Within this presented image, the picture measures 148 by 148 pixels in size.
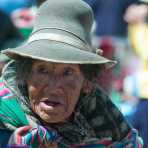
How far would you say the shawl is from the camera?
4.43 m

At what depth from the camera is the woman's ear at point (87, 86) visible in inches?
183

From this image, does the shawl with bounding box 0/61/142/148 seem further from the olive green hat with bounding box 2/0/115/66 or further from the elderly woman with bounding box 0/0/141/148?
the olive green hat with bounding box 2/0/115/66

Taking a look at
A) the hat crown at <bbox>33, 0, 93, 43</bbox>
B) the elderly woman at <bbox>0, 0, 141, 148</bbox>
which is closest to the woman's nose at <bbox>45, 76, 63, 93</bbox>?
the elderly woman at <bbox>0, 0, 141, 148</bbox>

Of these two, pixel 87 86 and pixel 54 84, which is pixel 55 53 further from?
pixel 87 86

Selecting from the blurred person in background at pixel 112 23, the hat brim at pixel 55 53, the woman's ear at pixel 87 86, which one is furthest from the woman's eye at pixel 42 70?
the blurred person in background at pixel 112 23

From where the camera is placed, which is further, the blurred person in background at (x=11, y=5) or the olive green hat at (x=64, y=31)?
the blurred person in background at (x=11, y=5)

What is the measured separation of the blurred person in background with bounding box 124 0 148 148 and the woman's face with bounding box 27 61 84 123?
2.43m

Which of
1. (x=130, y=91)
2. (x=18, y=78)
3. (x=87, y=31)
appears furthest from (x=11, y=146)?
(x=130, y=91)

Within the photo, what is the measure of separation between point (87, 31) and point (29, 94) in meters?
0.48

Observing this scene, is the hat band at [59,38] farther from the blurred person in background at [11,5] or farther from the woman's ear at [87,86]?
the blurred person in background at [11,5]

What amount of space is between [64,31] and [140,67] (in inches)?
169

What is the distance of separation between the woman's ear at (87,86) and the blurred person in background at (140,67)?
2.20 metres

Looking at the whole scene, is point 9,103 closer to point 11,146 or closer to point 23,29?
point 11,146

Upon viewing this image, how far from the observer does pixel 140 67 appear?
8703 mm
